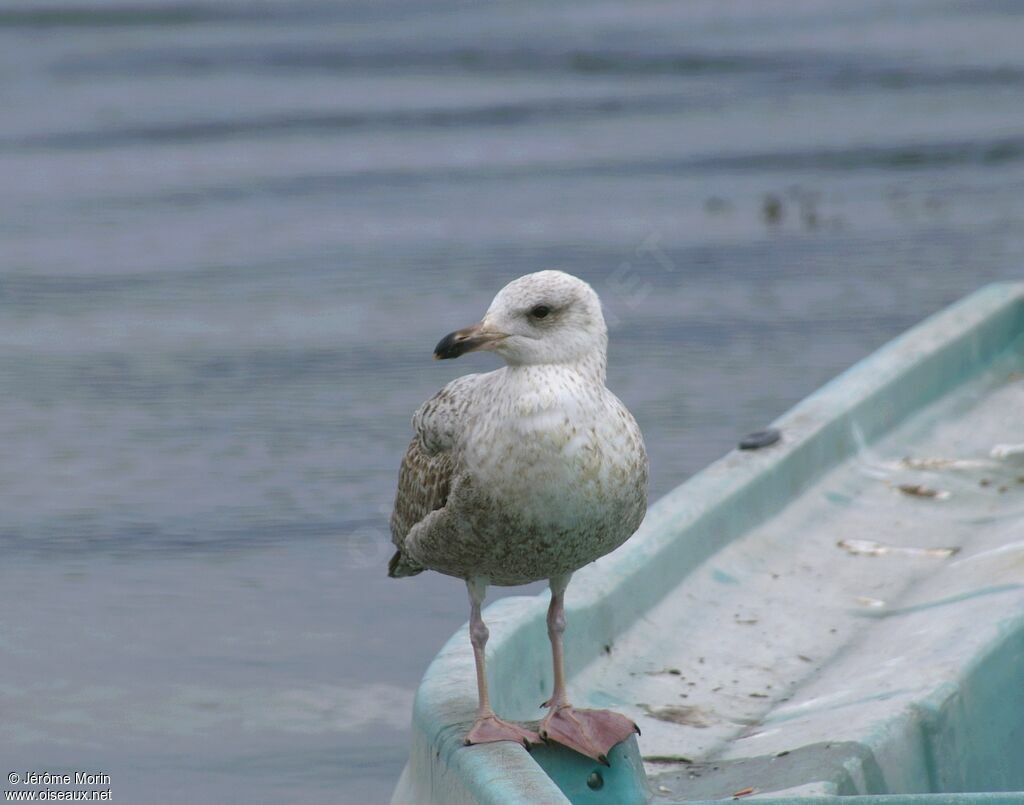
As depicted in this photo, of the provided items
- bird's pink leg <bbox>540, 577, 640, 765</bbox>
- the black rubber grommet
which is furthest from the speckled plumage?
the black rubber grommet

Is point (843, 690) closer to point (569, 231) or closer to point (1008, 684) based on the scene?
point (1008, 684)

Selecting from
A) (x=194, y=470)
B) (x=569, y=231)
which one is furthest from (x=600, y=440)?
(x=569, y=231)

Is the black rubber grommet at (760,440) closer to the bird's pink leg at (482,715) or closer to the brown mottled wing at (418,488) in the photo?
the brown mottled wing at (418,488)

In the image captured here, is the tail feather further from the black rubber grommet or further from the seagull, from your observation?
the black rubber grommet

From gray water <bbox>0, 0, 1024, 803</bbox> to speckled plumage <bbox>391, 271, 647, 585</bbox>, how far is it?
2111 mm

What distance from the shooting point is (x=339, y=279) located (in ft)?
38.3

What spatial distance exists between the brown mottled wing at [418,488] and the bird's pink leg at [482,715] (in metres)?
0.20

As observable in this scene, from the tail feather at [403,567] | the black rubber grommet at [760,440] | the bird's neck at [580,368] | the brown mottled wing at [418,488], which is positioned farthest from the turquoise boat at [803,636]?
the bird's neck at [580,368]

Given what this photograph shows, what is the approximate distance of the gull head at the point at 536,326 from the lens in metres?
3.86

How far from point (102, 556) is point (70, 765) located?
5.71 feet

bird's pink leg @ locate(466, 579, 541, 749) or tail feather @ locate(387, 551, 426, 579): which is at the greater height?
tail feather @ locate(387, 551, 426, 579)

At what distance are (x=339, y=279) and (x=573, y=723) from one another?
25.5 feet

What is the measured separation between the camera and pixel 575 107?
17.4 m

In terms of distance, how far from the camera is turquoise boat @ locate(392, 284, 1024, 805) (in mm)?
4309
